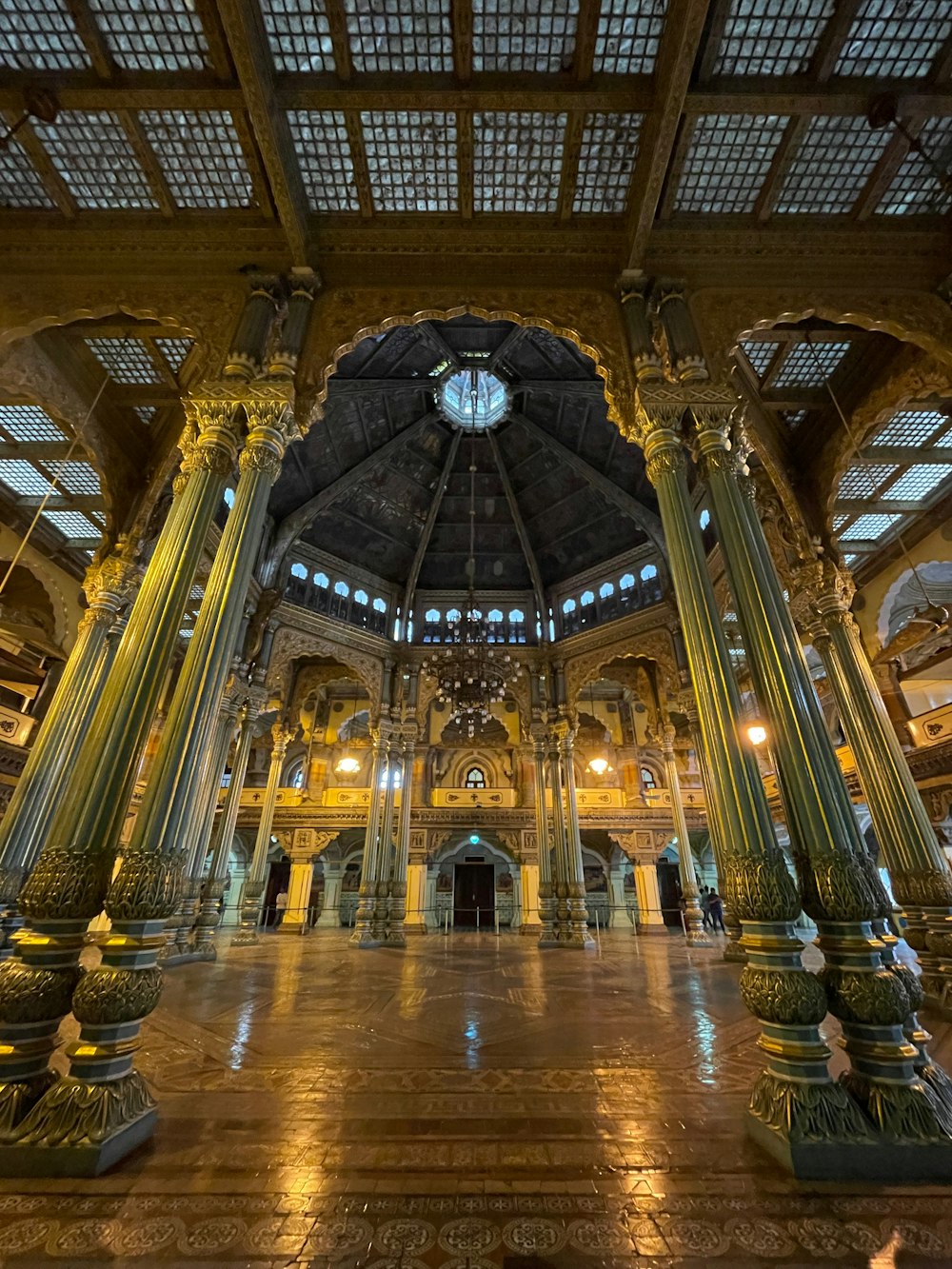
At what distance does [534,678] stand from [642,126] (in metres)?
12.2

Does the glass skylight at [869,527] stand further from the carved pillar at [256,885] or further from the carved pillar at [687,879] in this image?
the carved pillar at [256,885]

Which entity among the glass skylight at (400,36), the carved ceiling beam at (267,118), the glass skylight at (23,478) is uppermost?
the glass skylight at (400,36)

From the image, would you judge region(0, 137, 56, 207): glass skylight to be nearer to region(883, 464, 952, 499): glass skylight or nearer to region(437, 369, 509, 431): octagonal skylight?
region(437, 369, 509, 431): octagonal skylight

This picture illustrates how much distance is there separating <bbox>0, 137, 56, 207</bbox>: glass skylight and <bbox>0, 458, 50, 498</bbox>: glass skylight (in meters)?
4.64

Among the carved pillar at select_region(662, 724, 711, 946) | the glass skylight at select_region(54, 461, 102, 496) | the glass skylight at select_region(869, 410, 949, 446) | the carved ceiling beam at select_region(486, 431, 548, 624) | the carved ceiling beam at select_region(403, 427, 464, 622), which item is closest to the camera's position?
the glass skylight at select_region(869, 410, 949, 446)

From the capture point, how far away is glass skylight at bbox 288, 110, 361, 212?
5.18 metres

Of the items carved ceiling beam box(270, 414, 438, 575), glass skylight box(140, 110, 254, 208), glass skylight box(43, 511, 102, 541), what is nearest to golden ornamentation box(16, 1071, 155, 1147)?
glass skylight box(140, 110, 254, 208)

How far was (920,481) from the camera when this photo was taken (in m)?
8.97

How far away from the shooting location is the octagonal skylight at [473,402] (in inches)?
542

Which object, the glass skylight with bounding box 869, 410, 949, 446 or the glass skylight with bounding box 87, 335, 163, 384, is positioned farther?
the glass skylight with bounding box 869, 410, 949, 446

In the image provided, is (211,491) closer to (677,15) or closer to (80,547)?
(677,15)

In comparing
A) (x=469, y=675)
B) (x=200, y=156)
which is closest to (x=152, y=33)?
(x=200, y=156)

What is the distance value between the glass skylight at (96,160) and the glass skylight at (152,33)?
1.82 feet

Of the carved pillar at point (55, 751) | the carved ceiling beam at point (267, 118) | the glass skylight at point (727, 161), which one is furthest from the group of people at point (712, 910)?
the carved ceiling beam at point (267, 118)
